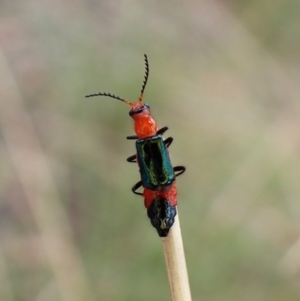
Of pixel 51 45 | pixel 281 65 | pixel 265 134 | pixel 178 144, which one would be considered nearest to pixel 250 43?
pixel 281 65

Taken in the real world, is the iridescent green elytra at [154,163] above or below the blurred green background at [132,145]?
below

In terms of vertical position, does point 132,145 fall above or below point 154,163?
above

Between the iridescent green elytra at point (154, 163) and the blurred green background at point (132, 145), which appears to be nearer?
the iridescent green elytra at point (154, 163)

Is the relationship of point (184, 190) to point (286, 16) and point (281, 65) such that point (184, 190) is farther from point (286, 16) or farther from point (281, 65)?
point (286, 16)

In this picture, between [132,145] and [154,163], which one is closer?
[154,163]
